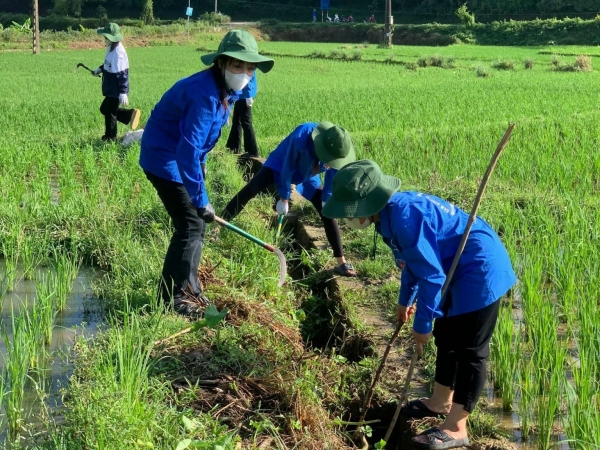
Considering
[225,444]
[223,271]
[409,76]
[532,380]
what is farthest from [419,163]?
[409,76]

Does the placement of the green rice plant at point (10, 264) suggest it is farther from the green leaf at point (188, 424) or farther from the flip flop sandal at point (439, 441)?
the flip flop sandal at point (439, 441)

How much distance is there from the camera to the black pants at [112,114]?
8.53 meters

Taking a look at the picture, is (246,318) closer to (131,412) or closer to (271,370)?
(271,370)

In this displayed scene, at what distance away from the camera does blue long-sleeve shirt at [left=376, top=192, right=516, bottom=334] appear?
2484 mm

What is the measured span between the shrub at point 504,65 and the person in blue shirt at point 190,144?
1768 cm

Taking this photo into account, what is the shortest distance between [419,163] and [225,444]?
5.14 metres

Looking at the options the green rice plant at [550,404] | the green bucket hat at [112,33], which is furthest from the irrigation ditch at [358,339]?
the green bucket hat at [112,33]

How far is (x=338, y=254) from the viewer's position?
179 inches

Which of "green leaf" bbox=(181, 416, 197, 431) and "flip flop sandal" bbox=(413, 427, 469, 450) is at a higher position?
"green leaf" bbox=(181, 416, 197, 431)

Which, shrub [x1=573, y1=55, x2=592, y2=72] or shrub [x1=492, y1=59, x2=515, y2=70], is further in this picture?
shrub [x1=492, y1=59, x2=515, y2=70]

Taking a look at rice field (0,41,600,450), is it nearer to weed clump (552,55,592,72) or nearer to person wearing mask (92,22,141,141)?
person wearing mask (92,22,141,141)

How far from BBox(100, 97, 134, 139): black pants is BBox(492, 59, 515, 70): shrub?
14.1 metres

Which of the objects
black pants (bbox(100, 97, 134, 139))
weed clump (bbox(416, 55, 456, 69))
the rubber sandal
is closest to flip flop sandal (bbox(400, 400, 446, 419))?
the rubber sandal

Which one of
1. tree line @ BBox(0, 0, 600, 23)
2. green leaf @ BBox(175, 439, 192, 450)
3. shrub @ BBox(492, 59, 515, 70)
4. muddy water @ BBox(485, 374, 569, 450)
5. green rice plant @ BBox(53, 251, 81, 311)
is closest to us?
green leaf @ BBox(175, 439, 192, 450)
